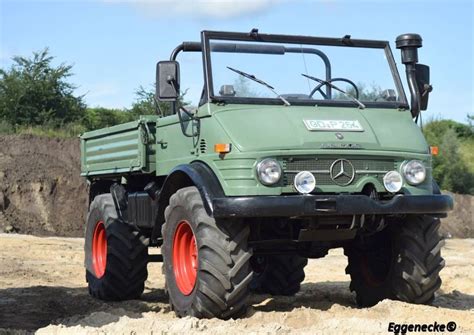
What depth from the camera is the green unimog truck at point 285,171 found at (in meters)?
7.43

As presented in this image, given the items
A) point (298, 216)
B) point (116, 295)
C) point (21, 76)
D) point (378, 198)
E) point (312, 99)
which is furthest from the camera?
point (21, 76)

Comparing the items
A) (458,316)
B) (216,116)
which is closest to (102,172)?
(216,116)

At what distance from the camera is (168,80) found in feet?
26.3

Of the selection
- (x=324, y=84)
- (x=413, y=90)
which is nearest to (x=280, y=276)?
(x=324, y=84)

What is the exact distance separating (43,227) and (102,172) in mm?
15629

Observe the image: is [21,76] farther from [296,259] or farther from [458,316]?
[458,316]

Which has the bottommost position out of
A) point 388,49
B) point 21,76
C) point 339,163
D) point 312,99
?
point 339,163

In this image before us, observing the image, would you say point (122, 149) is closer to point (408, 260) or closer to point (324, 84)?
point (324, 84)

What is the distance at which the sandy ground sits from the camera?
6984 millimetres

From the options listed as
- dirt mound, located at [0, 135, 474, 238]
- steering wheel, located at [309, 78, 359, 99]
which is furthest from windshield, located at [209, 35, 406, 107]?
dirt mound, located at [0, 135, 474, 238]

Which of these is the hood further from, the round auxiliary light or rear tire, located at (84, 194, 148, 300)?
rear tire, located at (84, 194, 148, 300)

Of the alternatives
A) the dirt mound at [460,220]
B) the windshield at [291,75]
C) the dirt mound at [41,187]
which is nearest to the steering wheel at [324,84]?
the windshield at [291,75]

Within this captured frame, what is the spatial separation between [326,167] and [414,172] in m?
0.88

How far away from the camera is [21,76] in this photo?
3319cm
